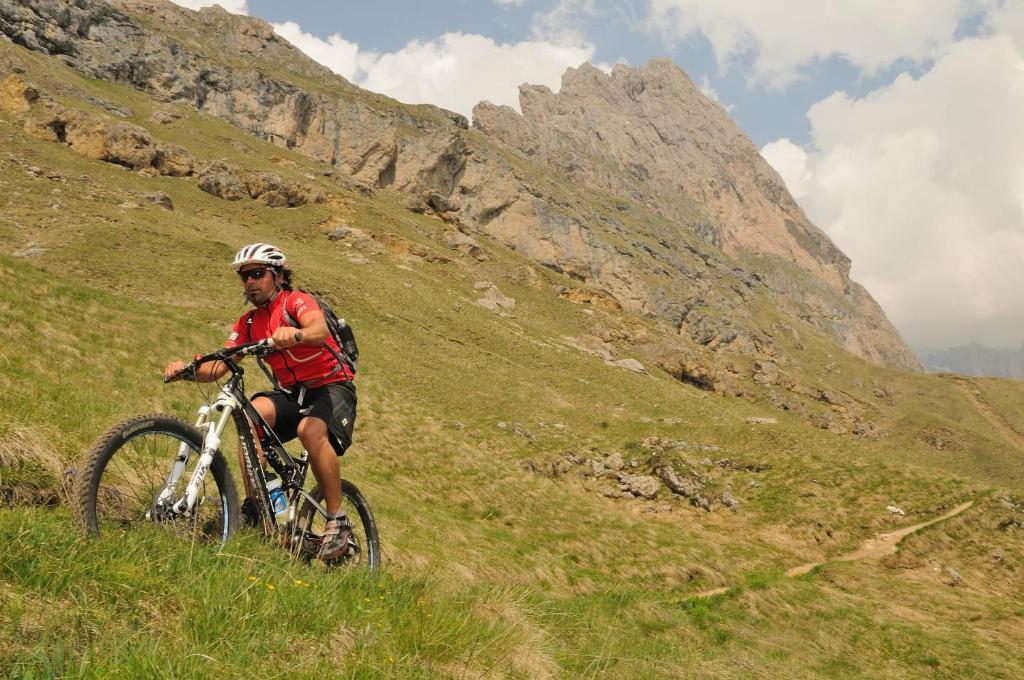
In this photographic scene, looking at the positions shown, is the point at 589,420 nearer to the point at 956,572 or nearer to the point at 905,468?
the point at 905,468

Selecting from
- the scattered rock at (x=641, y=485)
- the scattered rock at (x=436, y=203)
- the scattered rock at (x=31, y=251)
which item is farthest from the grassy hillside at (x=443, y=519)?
the scattered rock at (x=436, y=203)

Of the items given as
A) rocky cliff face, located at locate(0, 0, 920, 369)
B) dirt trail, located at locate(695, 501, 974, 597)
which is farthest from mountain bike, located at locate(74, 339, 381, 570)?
rocky cliff face, located at locate(0, 0, 920, 369)

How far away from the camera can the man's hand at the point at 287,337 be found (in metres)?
5.19

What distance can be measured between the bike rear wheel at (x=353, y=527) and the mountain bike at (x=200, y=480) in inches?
0.5

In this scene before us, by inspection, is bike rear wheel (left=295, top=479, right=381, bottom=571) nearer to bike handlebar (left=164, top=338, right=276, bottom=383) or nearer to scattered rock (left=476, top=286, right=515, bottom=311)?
bike handlebar (left=164, top=338, right=276, bottom=383)

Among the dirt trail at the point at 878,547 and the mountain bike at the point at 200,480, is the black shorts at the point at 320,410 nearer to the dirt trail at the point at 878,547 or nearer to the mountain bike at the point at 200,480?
the mountain bike at the point at 200,480

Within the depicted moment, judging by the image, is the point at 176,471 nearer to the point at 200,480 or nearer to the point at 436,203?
the point at 200,480

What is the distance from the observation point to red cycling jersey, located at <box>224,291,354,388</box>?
5.81 m

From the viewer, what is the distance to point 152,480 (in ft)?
16.5

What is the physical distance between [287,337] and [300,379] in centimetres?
96

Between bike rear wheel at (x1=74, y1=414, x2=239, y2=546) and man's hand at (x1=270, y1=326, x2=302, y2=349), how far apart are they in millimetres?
1106

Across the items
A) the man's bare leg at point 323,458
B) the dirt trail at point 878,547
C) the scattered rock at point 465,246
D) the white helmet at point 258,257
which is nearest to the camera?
the white helmet at point 258,257

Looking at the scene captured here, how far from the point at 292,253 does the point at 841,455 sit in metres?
44.2

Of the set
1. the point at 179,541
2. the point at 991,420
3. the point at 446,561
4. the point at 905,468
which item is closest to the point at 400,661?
the point at 179,541
